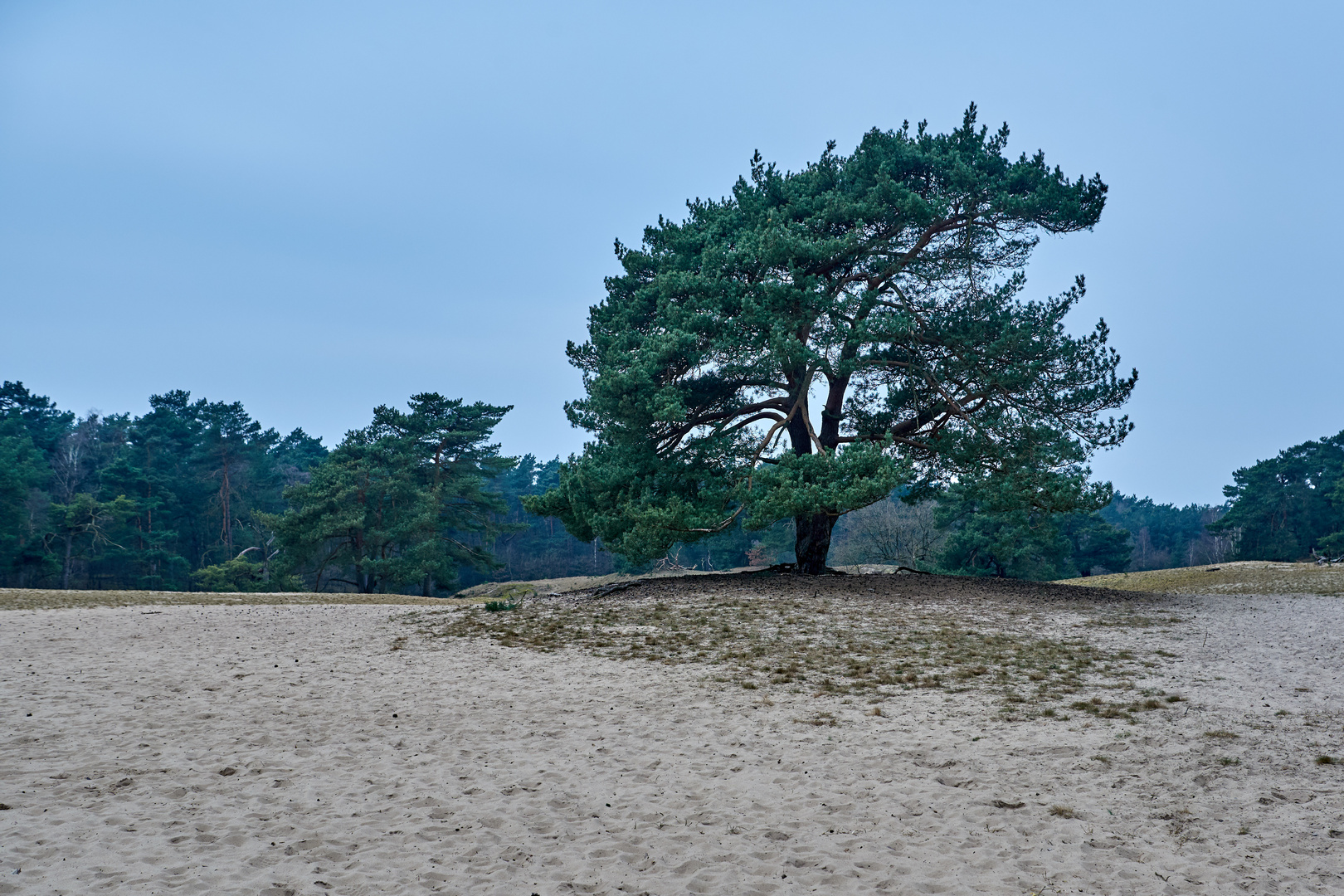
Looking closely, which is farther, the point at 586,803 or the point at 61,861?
the point at 586,803

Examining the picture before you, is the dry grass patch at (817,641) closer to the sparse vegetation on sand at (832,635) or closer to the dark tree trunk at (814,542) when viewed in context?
the sparse vegetation on sand at (832,635)

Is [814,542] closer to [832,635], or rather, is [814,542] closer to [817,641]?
[832,635]

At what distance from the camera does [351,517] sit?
32969 millimetres

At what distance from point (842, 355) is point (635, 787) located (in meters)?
13.1

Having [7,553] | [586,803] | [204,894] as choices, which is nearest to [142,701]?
[204,894]

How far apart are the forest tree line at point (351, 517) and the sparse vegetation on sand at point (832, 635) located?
44.0 feet

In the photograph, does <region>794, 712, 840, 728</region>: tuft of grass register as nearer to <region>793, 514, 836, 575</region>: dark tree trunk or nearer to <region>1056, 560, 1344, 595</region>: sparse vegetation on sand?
<region>793, 514, 836, 575</region>: dark tree trunk

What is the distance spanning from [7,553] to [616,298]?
34.0m

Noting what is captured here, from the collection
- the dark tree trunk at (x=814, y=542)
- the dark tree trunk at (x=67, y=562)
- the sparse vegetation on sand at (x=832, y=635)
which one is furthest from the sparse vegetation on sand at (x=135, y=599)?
the dark tree trunk at (x=67, y=562)

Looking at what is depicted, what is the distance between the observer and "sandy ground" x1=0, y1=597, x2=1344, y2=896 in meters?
4.38

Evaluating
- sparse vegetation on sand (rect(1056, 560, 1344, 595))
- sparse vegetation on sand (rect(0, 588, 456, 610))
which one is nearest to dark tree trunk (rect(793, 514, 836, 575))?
sparse vegetation on sand (rect(1056, 560, 1344, 595))

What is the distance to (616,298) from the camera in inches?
834

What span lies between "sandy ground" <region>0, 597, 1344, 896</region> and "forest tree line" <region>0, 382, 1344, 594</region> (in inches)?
862

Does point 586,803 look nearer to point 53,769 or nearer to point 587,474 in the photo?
point 53,769
